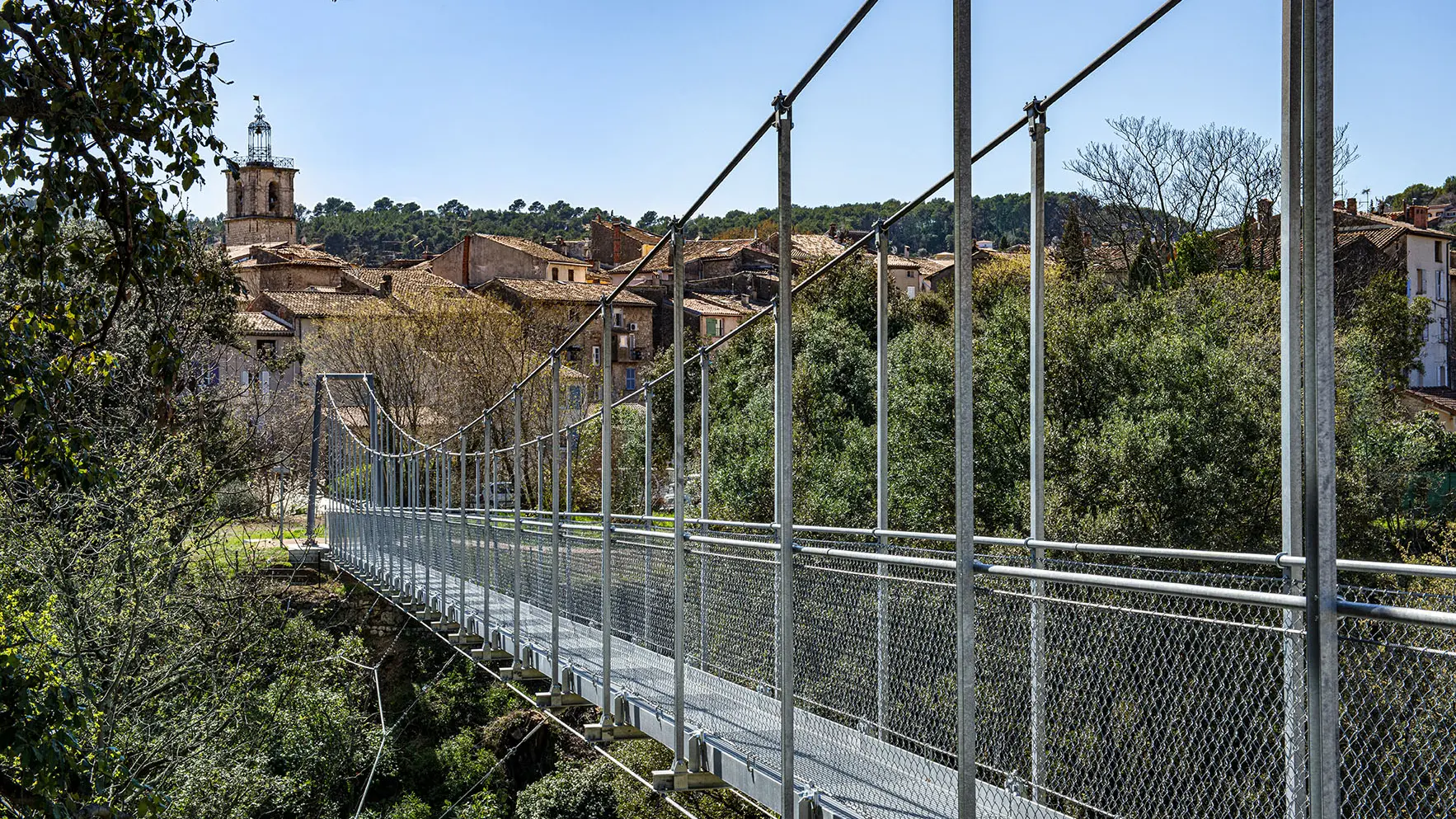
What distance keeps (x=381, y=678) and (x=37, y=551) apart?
13506 mm

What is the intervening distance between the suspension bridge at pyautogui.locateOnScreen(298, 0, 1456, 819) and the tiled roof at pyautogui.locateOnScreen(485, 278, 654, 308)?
33.5 meters

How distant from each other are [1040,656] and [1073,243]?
952 inches

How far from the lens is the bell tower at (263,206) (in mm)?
68500

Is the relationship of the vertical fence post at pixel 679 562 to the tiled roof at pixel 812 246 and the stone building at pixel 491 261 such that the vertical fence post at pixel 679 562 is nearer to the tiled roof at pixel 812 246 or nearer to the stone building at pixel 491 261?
the tiled roof at pixel 812 246

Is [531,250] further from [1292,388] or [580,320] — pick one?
[1292,388]

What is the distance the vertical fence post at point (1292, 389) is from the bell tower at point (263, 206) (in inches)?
2691

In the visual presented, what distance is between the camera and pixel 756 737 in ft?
17.5

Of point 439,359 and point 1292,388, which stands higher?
point 439,359

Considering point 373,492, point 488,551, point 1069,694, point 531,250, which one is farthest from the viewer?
point 531,250

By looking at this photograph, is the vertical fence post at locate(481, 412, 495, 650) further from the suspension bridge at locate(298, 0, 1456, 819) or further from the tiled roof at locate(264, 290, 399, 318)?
the tiled roof at locate(264, 290, 399, 318)

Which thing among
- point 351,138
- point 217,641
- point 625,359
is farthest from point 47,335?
point 625,359

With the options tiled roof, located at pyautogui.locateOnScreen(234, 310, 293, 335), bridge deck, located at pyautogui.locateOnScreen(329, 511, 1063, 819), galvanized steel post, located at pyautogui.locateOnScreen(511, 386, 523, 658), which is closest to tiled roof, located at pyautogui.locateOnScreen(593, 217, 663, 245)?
tiled roof, located at pyautogui.locateOnScreen(234, 310, 293, 335)

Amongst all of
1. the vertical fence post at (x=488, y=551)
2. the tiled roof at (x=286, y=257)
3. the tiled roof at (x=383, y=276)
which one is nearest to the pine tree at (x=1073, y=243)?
the vertical fence post at (x=488, y=551)

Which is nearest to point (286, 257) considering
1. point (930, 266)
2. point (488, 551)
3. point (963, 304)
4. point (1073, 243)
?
point (930, 266)
